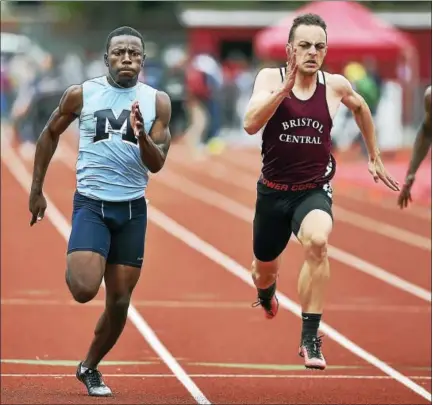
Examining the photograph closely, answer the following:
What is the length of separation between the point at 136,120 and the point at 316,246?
4.89 ft

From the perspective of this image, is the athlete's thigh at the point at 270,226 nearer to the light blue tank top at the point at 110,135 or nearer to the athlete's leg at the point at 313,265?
the athlete's leg at the point at 313,265

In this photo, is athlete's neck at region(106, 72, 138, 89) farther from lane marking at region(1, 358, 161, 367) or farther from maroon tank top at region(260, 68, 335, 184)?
lane marking at region(1, 358, 161, 367)

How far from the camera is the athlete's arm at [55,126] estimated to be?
855 centimetres

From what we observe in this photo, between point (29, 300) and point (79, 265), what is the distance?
22.1ft

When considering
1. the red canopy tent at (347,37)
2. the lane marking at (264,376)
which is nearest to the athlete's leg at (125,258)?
the lane marking at (264,376)

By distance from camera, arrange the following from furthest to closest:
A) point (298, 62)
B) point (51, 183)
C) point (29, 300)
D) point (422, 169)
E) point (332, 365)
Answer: point (422, 169) → point (51, 183) → point (29, 300) → point (332, 365) → point (298, 62)

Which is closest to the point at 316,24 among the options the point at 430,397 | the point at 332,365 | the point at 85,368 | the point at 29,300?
the point at 85,368

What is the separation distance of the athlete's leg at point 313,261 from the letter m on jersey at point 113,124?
115 centimetres

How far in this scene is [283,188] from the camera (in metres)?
9.04

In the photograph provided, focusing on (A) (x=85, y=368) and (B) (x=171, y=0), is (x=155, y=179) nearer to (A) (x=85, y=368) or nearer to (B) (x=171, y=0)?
(A) (x=85, y=368)

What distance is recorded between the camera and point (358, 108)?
8938 millimetres

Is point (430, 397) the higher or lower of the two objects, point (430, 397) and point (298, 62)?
the lower

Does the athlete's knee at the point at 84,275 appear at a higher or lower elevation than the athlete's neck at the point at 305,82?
lower

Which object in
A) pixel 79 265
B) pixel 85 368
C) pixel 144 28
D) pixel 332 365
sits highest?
pixel 79 265
